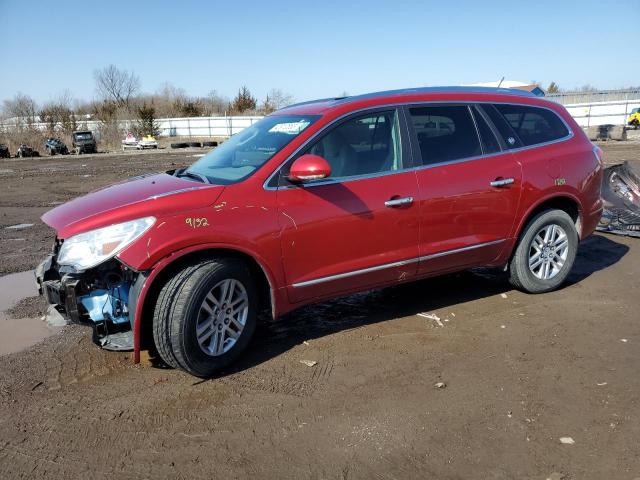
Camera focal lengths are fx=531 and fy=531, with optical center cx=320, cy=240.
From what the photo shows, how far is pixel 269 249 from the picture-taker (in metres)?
3.80

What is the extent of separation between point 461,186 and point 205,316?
241 centimetres

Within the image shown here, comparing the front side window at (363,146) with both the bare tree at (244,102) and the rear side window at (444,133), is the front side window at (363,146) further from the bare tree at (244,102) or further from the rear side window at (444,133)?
the bare tree at (244,102)

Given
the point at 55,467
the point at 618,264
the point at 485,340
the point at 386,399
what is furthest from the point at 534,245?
the point at 55,467

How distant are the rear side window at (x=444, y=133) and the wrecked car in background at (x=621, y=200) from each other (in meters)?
4.11

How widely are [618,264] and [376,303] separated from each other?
3.26 m

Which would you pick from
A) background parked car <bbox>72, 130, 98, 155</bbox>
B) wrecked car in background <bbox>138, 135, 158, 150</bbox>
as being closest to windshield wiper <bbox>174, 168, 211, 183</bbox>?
background parked car <bbox>72, 130, 98, 155</bbox>

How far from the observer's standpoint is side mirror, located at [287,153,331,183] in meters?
3.76

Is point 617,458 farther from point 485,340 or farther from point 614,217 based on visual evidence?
point 614,217

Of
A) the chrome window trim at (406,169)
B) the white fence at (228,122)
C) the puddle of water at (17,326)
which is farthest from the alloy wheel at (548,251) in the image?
the white fence at (228,122)

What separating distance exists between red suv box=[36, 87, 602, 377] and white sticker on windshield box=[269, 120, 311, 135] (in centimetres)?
2

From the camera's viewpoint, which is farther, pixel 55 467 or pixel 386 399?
pixel 386 399

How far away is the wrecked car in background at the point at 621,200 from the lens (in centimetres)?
768

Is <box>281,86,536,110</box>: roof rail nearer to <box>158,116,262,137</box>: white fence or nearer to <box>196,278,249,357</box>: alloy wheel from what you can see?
<box>196,278,249,357</box>: alloy wheel

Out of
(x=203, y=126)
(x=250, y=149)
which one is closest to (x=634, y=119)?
(x=250, y=149)
